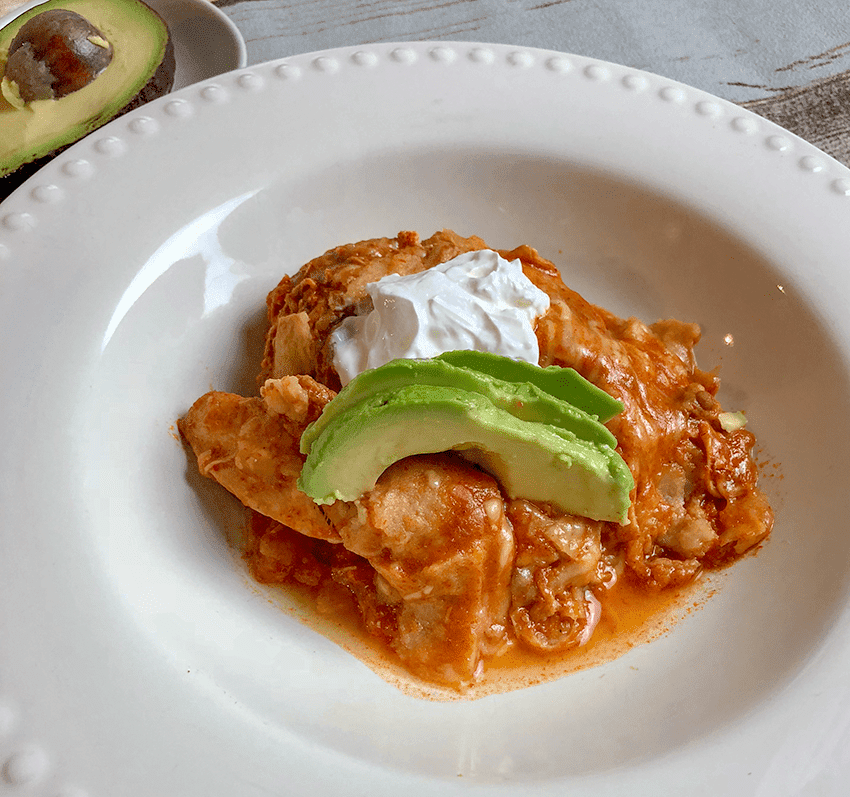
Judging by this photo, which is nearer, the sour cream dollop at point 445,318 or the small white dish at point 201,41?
the sour cream dollop at point 445,318

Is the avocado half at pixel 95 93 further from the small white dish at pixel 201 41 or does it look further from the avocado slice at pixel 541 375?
the avocado slice at pixel 541 375

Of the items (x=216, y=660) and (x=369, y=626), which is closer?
(x=216, y=660)

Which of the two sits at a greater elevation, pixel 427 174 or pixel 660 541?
pixel 427 174

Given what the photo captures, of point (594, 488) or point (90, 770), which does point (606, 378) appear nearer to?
point (594, 488)

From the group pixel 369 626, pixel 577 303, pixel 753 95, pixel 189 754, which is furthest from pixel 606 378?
pixel 753 95

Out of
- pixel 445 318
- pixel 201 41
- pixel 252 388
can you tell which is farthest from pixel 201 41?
pixel 445 318

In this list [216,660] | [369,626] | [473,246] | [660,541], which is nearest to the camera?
[216,660]

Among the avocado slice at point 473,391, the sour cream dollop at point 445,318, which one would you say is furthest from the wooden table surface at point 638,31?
the avocado slice at point 473,391
